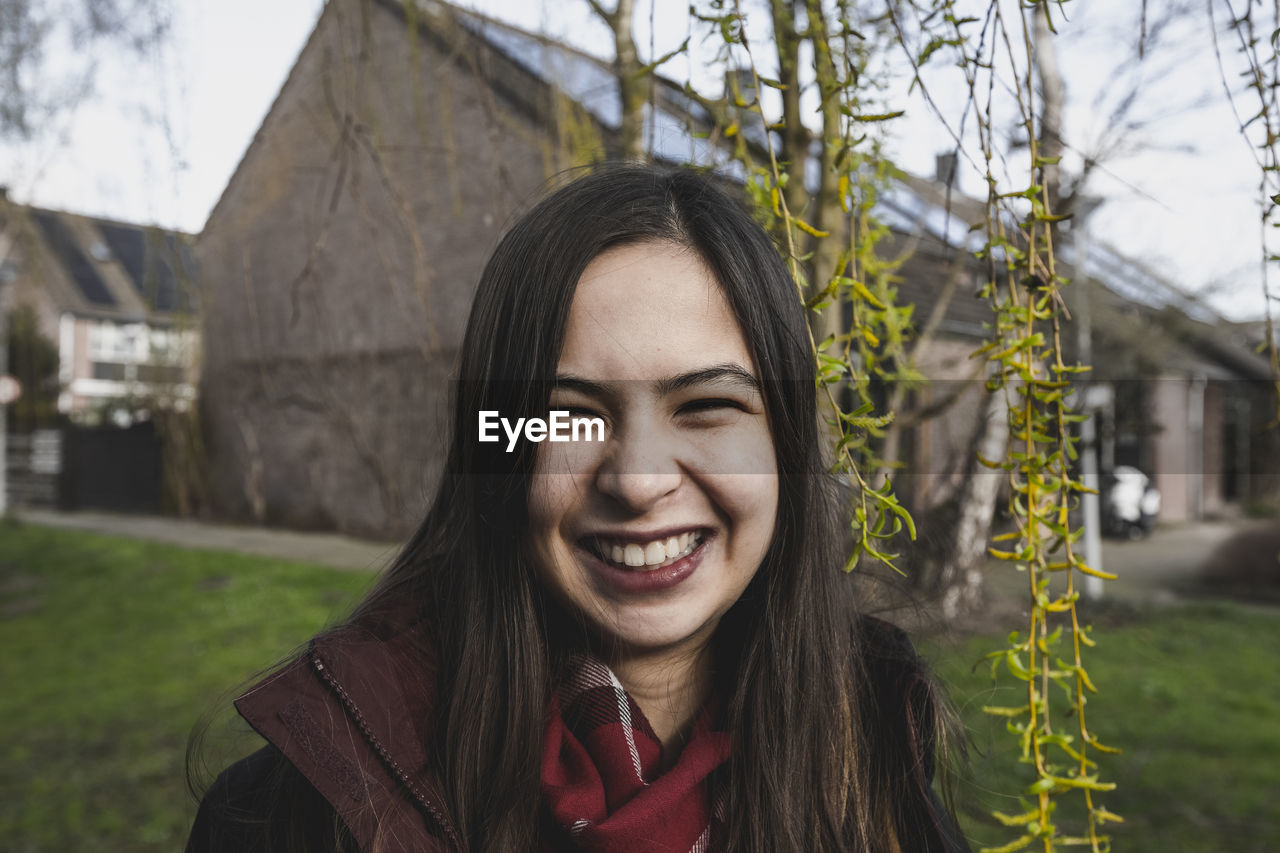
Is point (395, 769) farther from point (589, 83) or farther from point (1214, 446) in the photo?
point (1214, 446)

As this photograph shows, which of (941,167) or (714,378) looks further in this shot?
(941,167)

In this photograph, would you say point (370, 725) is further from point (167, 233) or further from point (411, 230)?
point (167, 233)

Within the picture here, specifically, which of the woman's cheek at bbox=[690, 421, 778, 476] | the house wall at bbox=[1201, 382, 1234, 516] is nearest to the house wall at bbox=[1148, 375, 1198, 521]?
the house wall at bbox=[1201, 382, 1234, 516]

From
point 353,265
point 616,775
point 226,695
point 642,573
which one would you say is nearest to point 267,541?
point 353,265

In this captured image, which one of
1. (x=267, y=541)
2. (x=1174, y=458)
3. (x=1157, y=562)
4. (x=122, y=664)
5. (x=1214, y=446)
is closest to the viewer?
(x=122, y=664)

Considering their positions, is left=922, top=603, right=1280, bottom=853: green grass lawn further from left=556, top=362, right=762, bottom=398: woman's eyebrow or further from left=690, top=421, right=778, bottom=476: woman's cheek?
left=556, top=362, right=762, bottom=398: woman's eyebrow

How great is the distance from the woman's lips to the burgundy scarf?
0.57 feet

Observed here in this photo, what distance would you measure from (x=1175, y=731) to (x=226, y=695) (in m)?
5.52

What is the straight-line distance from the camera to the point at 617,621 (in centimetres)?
124

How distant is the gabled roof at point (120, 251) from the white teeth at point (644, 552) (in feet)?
6.24

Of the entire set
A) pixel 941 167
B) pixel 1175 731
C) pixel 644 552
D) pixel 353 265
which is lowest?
pixel 1175 731

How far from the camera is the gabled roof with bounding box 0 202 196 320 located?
8.93ft

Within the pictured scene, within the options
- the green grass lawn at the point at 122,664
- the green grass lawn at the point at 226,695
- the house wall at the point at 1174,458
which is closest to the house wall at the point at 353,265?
the green grass lawn at the point at 122,664

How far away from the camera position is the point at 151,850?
4.37 meters
